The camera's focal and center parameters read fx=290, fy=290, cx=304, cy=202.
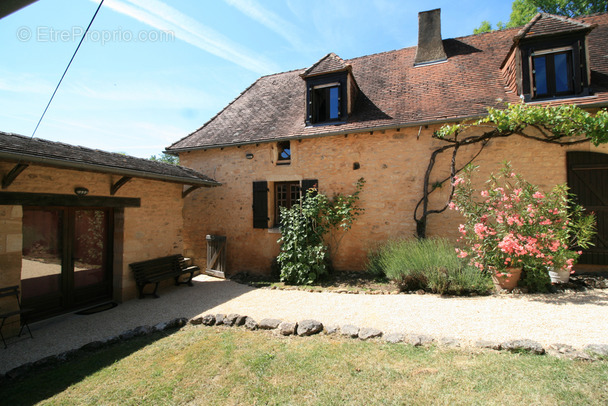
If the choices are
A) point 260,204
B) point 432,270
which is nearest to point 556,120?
point 432,270

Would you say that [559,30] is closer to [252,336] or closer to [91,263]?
[252,336]

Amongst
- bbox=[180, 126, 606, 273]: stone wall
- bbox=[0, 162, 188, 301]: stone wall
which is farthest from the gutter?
bbox=[180, 126, 606, 273]: stone wall

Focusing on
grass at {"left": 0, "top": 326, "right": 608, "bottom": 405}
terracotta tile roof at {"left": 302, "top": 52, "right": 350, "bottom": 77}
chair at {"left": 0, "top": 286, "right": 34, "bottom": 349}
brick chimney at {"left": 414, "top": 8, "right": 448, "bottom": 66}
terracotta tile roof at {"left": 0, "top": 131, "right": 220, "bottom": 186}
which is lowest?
grass at {"left": 0, "top": 326, "right": 608, "bottom": 405}

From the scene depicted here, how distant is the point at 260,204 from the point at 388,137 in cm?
390

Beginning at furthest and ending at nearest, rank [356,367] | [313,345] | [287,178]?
[287,178], [313,345], [356,367]

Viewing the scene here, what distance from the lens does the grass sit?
2.43 metres

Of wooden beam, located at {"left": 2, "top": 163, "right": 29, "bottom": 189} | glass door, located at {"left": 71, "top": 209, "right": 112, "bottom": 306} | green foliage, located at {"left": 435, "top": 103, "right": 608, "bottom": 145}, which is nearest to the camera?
wooden beam, located at {"left": 2, "top": 163, "right": 29, "bottom": 189}

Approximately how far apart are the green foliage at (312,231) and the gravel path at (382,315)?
871 millimetres

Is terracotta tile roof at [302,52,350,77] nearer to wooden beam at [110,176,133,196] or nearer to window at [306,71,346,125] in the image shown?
window at [306,71,346,125]

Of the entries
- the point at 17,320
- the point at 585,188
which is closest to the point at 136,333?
the point at 17,320

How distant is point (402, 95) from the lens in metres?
8.01

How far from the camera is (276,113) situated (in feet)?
30.4

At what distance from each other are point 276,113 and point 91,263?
20.8 ft

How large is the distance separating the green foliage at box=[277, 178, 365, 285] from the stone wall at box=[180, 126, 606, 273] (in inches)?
12.4
